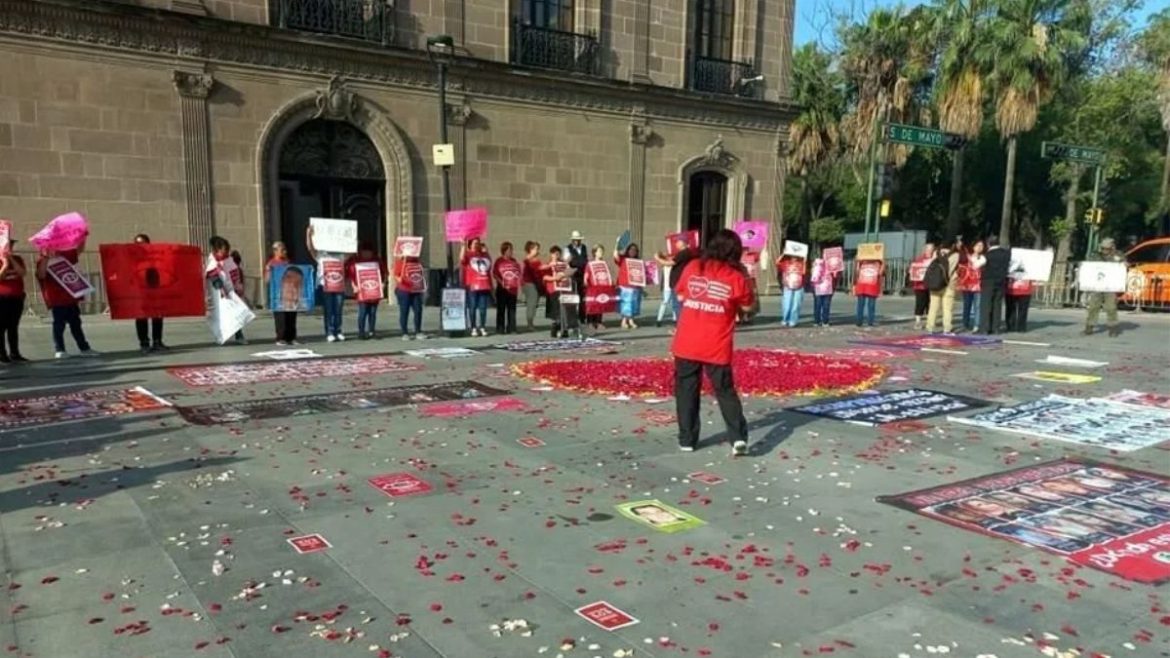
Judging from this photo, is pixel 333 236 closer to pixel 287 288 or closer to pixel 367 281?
pixel 367 281

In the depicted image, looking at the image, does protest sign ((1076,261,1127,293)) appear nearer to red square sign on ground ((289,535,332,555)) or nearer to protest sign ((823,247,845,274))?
protest sign ((823,247,845,274))

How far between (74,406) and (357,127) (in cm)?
1167

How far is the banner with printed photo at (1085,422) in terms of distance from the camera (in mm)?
6934

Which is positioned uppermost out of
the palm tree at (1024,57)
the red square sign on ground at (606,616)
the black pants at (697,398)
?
the palm tree at (1024,57)

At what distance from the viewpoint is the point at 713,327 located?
609cm

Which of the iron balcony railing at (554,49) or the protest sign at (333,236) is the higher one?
the iron balcony railing at (554,49)

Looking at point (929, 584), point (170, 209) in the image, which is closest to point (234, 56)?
point (170, 209)

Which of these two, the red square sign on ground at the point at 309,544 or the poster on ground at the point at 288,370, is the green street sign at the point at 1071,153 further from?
the red square sign on ground at the point at 309,544

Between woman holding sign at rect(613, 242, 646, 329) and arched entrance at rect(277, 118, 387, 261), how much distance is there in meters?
6.18

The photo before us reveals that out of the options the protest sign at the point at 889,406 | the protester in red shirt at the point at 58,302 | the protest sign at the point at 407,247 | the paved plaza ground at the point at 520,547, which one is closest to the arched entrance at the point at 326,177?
the protest sign at the point at 407,247

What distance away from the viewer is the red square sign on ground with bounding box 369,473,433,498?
5.23m

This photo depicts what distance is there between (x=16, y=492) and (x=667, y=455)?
14.2 ft

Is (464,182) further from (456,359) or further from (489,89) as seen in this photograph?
(456,359)

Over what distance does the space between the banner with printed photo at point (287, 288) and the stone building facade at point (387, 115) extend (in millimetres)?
4641
